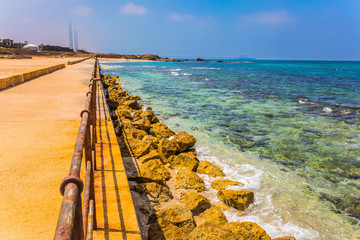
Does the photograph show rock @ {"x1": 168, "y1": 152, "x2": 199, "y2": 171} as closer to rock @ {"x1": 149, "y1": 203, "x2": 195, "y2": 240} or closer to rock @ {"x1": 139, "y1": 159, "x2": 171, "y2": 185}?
rock @ {"x1": 139, "y1": 159, "x2": 171, "y2": 185}

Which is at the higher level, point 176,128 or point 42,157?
point 42,157

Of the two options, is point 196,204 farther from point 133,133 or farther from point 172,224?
point 133,133

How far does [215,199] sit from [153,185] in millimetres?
1306

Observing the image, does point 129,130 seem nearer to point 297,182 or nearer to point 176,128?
point 176,128

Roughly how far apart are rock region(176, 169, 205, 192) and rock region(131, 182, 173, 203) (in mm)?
482

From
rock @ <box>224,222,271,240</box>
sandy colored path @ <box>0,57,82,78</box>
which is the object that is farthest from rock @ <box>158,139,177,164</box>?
sandy colored path @ <box>0,57,82,78</box>

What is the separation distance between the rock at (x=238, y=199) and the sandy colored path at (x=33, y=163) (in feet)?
9.51

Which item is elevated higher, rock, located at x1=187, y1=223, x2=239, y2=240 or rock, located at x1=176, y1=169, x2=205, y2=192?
rock, located at x1=187, y1=223, x2=239, y2=240

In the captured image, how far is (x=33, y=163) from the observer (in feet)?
11.8

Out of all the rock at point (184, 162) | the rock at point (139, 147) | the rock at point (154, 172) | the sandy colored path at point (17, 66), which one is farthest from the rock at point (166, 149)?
the sandy colored path at point (17, 66)

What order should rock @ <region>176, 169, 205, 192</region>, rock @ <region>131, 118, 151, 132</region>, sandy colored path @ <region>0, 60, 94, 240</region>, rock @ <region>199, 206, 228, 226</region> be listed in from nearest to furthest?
sandy colored path @ <region>0, 60, 94, 240</region> < rock @ <region>199, 206, 228, 226</region> < rock @ <region>176, 169, 205, 192</region> < rock @ <region>131, 118, 151, 132</region>

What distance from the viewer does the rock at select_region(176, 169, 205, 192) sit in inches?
193

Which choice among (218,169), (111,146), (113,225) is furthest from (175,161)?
(113,225)

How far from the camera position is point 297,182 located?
18.4 ft
